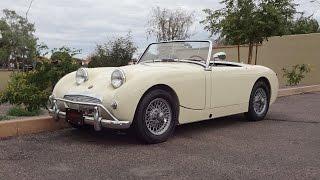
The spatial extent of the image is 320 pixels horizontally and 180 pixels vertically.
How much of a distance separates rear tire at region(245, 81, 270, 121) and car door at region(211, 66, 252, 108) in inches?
8.8

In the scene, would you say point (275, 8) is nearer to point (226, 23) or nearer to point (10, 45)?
point (226, 23)

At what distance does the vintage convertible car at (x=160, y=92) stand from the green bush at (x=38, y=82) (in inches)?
39.3

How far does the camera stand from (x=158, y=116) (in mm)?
6398

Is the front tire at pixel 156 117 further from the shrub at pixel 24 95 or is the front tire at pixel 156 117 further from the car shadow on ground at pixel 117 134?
the shrub at pixel 24 95

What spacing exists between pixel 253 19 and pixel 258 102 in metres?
6.96

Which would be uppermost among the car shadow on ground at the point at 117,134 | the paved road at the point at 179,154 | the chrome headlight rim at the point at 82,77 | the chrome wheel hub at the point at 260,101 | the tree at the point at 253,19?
the tree at the point at 253,19

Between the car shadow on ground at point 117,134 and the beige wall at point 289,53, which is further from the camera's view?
the beige wall at point 289,53

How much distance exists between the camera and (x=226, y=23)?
15023 mm

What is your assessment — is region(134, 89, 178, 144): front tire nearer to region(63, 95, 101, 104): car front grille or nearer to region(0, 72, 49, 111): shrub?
region(63, 95, 101, 104): car front grille

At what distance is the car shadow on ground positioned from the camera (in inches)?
255

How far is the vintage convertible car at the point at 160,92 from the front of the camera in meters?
6.04

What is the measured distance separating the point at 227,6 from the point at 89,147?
33.5 ft

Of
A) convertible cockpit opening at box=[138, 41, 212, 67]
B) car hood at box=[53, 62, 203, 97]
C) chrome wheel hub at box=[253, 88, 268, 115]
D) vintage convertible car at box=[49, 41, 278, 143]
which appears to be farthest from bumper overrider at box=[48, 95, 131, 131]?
chrome wheel hub at box=[253, 88, 268, 115]

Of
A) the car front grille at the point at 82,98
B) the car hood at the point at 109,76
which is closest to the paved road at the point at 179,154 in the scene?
the car front grille at the point at 82,98
